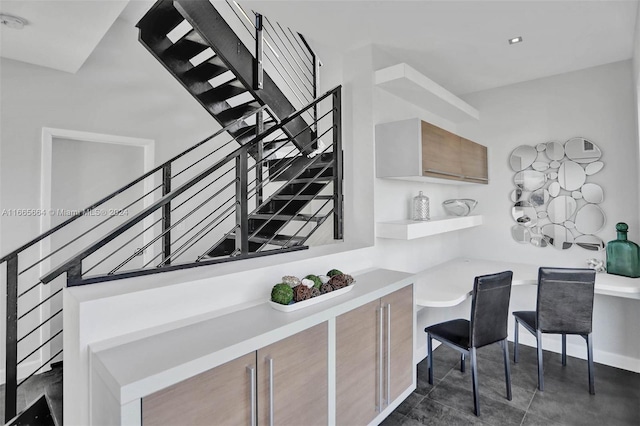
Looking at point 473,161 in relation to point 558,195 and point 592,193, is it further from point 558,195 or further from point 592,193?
point 592,193

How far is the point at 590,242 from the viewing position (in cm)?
322

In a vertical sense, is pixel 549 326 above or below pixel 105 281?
Result: below

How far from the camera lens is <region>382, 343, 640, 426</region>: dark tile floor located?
7.61 feet

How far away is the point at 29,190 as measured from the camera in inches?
118

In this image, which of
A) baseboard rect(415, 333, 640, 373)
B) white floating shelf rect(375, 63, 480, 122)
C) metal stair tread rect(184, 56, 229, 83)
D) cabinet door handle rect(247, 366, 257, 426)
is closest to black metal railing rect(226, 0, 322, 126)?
metal stair tread rect(184, 56, 229, 83)

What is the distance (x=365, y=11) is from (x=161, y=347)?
2234mm

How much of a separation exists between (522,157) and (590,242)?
1.00 meters

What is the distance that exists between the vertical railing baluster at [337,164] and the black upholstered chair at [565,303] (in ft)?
5.12

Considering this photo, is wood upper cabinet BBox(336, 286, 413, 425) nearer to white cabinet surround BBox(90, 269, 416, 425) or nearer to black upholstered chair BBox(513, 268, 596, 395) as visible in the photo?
white cabinet surround BBox(90, 269, 416, 425)

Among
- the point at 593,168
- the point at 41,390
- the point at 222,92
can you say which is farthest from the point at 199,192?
the point at 593,168

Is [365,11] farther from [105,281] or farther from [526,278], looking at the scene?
[526,278]

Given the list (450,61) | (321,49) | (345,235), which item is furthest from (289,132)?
(321,49)

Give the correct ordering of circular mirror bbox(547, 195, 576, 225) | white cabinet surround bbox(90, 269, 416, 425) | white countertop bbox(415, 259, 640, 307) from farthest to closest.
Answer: circular mirror bbox(547, 195, 576, 225)
white countertop bbox(415, 259, 640, 307)
white cabinet surround bbox(90, 269, 416, 425)

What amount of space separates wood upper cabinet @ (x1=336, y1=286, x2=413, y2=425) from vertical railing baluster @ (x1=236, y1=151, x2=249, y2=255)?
701mm
